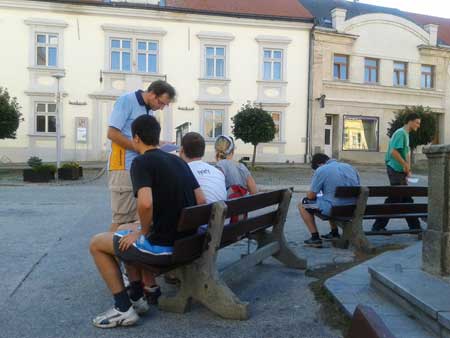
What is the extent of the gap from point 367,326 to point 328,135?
29653 millimetres

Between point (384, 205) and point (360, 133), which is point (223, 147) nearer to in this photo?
point (384, 205)

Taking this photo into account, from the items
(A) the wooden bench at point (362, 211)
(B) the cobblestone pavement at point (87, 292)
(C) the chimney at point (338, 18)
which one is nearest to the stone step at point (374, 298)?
(B) the cobblestone pavement at point (87, 292)

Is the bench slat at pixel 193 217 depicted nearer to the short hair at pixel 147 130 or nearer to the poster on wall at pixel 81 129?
the short hair at pixel 147 130

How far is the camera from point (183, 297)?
387cm

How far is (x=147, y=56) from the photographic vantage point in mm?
26953

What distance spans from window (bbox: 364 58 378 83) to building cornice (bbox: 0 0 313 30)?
4.67 meters

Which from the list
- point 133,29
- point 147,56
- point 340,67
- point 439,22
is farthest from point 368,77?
point 133,29

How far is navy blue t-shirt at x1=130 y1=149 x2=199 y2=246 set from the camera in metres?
3.53

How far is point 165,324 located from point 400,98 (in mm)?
30252

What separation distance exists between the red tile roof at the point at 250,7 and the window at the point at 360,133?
6.62 m

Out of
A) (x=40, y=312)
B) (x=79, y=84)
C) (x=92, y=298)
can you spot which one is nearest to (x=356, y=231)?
(x=92, y=298)

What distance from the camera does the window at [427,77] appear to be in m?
32.0

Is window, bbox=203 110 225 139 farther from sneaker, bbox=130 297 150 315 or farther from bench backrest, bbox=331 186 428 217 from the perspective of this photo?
sneaker, bbox=130 297 150 315

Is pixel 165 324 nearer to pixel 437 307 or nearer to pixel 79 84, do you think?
pixel 437 307
